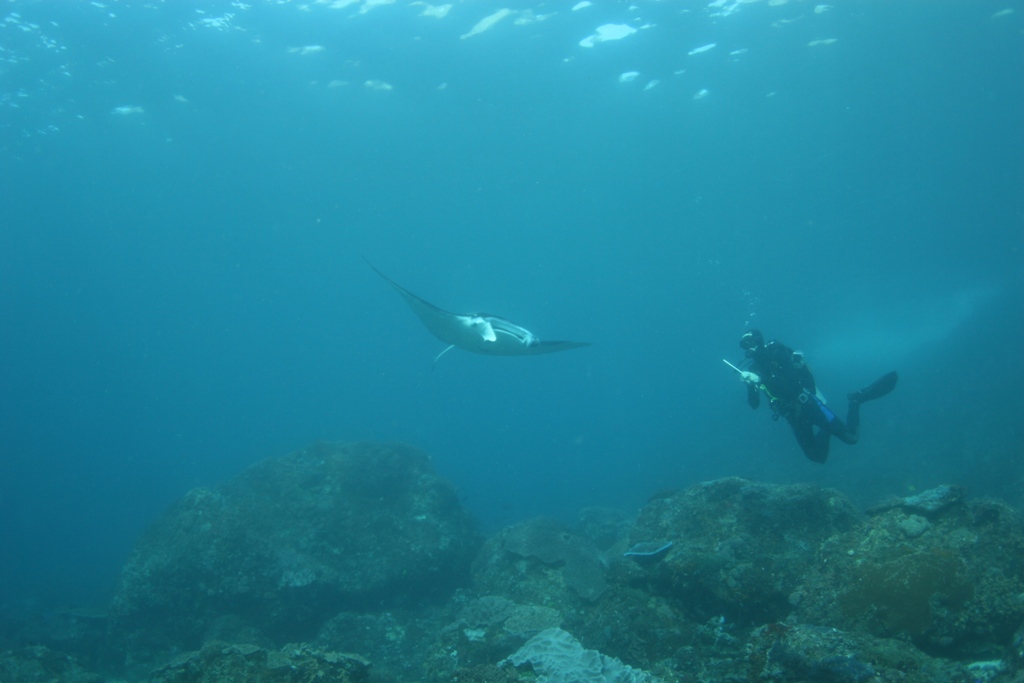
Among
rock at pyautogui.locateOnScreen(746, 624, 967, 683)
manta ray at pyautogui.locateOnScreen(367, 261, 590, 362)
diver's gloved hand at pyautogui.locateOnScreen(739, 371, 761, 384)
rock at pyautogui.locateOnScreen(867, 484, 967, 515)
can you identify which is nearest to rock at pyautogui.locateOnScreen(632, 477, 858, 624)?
rock at pyautogui.locateOnScreen(867, 484, 967, 515)

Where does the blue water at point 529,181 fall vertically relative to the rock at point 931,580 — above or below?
above

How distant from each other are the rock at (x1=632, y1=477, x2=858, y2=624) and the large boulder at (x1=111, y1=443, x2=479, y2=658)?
→ 5.13 m

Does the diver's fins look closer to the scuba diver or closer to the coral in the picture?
the scuba diver

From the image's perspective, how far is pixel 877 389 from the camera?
29.6 ft

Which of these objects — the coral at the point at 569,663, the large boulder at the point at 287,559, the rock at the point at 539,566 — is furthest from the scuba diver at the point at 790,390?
the large boulder at the point at 287,559

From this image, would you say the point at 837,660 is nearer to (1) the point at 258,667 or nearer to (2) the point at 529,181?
(1) the point at 258,667

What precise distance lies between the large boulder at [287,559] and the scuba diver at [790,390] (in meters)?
6.28

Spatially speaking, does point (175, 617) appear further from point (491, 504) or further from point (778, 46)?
point (778, 46)

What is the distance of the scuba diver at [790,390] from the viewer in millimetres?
8531

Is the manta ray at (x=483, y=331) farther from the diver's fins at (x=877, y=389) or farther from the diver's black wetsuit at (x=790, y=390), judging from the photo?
the diver's fins at (x=877, y=389)

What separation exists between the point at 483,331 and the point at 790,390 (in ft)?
16.7

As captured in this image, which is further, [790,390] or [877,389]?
[877,389]

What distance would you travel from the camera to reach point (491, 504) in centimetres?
3569

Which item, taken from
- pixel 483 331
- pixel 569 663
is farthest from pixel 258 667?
pixel 483 331
